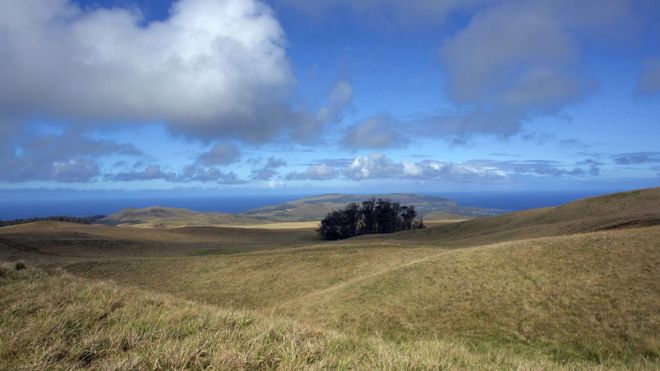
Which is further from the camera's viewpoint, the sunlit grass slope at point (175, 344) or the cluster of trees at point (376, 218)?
the cluster of trees at point (376, 218)

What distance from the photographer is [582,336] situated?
12836mm

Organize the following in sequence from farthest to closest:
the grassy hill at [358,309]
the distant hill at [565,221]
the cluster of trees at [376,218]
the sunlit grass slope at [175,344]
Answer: the cluster of trees at [376,218]
the distant hill at [565,221]
the grassy hill at [358,309]
the sunlit grass slope at [175,344]

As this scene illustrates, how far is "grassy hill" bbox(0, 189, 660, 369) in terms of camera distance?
5398 millimetres

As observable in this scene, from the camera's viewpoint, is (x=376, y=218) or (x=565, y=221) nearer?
(x=565, y=221)

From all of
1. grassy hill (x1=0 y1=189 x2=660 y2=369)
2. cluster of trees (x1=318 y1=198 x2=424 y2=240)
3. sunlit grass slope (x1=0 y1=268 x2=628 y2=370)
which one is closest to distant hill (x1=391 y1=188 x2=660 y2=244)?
grassy hill (x1=0 y1=189 x2=660 y2=369)

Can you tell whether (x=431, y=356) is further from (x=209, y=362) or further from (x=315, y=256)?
(x=315, y=256)

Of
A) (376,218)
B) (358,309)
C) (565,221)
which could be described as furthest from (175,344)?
(376,218)

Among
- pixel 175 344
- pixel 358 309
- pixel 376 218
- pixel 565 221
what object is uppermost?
pixel 175 344

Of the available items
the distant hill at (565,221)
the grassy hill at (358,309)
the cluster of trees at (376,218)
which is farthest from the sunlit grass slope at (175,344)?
the cluster of trees at (376,218)

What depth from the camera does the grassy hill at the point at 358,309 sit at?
540cm

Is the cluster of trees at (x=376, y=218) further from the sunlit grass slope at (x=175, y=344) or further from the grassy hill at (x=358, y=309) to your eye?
the sunlit grass slope at (x=175, y=344)

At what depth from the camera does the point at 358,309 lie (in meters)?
17.9

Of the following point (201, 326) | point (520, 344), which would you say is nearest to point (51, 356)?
point (201, 326)

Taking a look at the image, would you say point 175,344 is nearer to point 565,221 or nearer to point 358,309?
point 358,309
